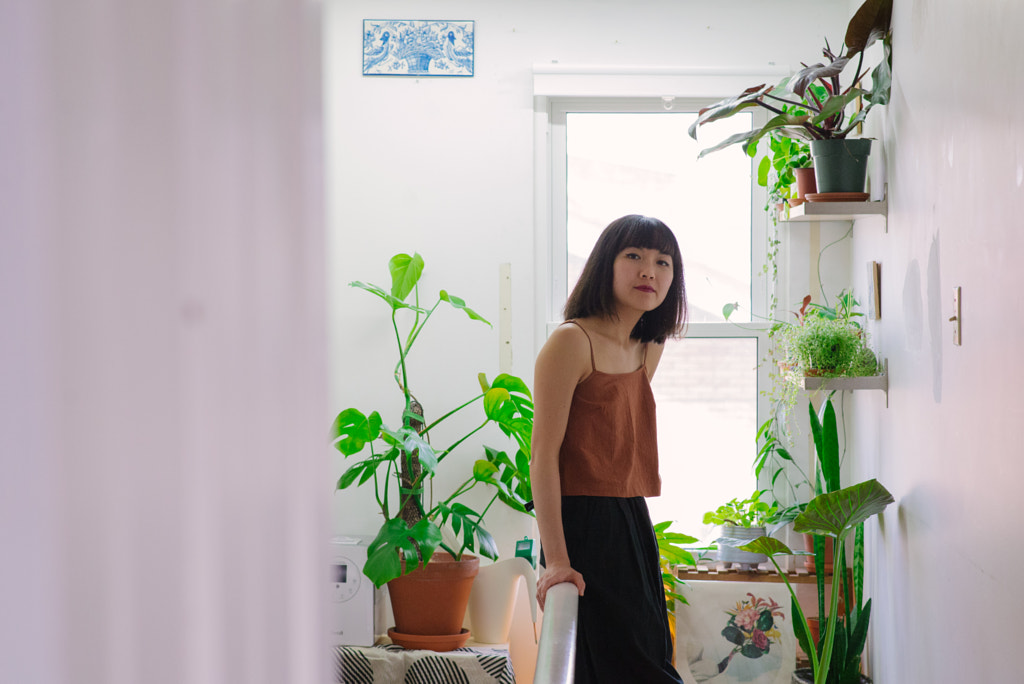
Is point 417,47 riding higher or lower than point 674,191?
higher

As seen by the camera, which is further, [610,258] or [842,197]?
[842,197]

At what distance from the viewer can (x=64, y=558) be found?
0.42 feet

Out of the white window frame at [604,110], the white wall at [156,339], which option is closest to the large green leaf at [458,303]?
the white window frame at [604,110]

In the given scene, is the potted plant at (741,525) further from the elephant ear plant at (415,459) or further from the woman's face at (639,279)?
the woman's face at (639,279)

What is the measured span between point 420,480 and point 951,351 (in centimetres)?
179

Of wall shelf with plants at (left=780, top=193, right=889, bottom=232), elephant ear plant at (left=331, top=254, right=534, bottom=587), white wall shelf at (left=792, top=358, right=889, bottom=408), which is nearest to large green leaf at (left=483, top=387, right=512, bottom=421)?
elephant ear plant at (left=331, top=254, right=534, bottom=587)

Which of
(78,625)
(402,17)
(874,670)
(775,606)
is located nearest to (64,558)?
(78,625)

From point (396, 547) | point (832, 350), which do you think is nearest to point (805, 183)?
point (832, 350)

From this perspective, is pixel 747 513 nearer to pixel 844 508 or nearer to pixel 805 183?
pixel 844 508

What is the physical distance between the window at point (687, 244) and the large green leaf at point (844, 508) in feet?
3.30

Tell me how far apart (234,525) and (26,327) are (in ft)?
0.19

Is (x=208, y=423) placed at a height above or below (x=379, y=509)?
above

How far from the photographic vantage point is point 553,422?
153 centimetres

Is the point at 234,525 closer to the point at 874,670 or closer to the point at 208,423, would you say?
the point at 208,423
